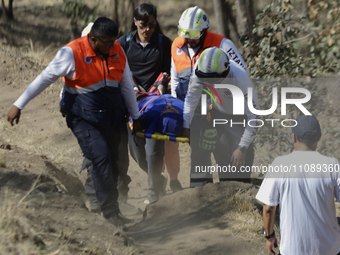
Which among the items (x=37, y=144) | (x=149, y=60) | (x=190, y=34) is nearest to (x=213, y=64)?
(x=190, y=34)

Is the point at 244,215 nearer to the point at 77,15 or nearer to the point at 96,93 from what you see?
the point at 96,93

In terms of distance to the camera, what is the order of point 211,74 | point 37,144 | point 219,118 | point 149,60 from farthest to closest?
1. point 37,144
2. point 149,60
3. point 219,118
4. point 211,74

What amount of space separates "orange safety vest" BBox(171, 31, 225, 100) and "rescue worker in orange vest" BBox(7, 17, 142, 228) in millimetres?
667

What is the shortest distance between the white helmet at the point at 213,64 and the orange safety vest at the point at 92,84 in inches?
29.4

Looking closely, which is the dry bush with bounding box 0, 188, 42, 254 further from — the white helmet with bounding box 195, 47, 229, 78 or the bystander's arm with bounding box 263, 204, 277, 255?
the white helmet with bounding box 195, 47, 229, 78

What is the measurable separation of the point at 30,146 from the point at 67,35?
13633mm

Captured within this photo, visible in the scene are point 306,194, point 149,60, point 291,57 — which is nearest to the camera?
point 306,194

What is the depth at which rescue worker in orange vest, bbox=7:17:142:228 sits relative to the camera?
3725mm

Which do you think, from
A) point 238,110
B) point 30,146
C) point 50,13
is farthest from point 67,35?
point 238,110

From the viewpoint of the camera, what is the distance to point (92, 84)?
150 inches

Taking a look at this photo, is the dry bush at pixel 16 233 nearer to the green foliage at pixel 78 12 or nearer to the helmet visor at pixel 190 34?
the helmet visor at pixel 190 34

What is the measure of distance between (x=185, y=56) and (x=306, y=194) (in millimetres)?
2375

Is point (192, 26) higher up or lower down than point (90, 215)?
higher up

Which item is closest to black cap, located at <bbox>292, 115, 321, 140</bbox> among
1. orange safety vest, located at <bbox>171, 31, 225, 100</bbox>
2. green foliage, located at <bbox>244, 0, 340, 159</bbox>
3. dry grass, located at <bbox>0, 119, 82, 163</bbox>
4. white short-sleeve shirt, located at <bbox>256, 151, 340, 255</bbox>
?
white short-sleeve shirt, located at <bbox>256, 151, 340, 255</bbox>
